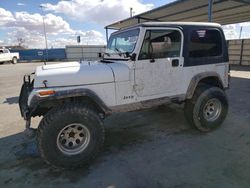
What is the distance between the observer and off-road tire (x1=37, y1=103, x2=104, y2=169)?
2982mm

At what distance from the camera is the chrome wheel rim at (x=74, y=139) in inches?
125

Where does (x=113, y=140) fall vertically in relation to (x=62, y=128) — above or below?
below

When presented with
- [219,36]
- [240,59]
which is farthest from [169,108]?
[240,59]

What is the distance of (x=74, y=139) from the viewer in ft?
10.6

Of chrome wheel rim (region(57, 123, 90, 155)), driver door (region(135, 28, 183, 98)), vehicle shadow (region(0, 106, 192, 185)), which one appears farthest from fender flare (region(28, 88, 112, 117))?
vehicle shadow (region(0, 106, 192, 185))

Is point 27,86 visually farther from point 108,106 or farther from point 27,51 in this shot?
point 27,51

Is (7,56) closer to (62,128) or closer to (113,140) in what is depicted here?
(113,140)

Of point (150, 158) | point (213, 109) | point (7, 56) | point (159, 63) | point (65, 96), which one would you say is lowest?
point (150, 158)

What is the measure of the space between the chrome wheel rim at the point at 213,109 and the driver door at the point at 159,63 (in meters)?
0.97

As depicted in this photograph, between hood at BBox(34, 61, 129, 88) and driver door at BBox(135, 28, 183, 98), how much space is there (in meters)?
0.33

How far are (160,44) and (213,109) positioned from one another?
1955 mm

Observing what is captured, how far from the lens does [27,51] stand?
110 ft

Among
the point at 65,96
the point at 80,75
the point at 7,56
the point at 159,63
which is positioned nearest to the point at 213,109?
the point at 159,63

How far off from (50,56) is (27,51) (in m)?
3.76
